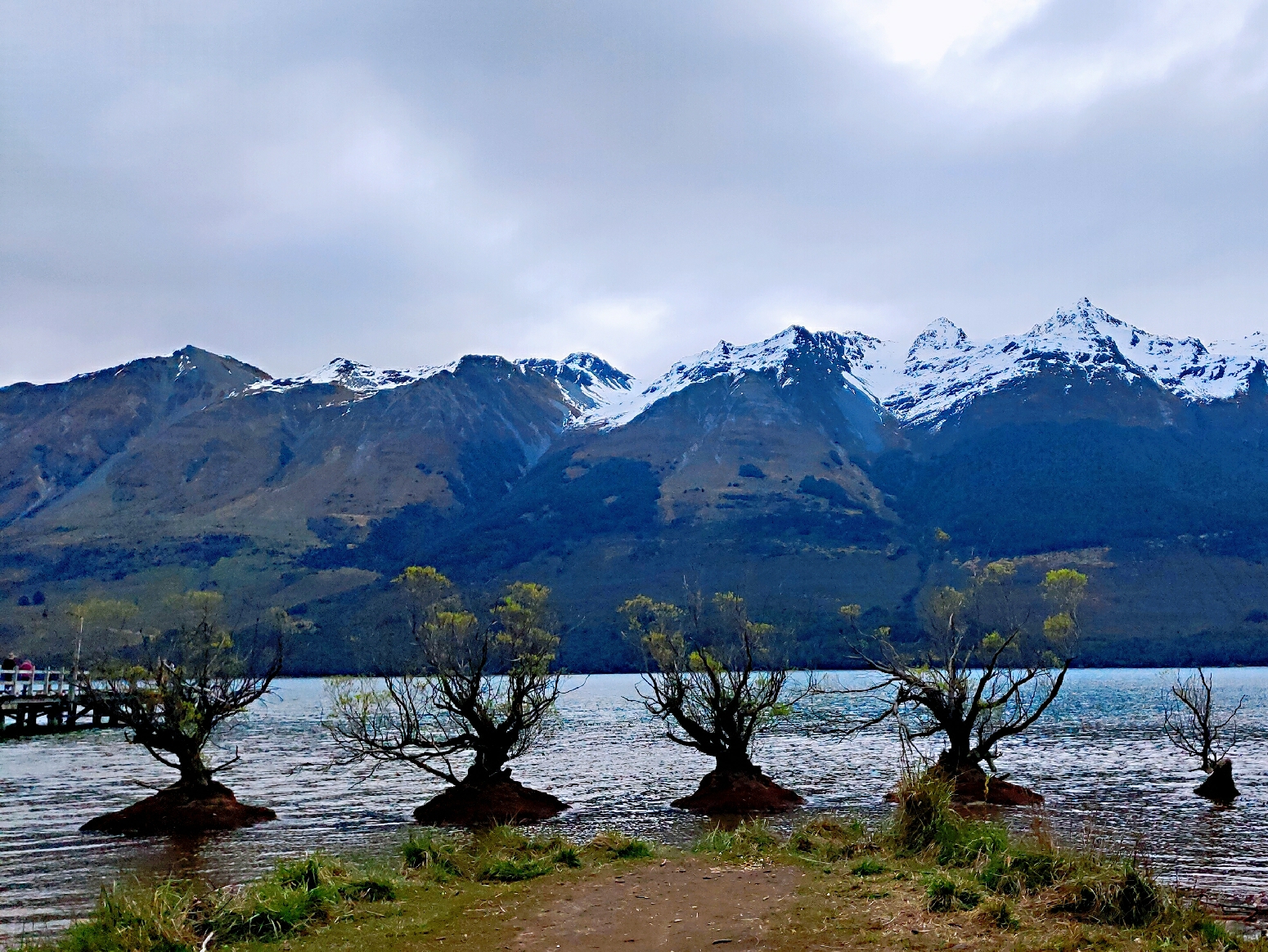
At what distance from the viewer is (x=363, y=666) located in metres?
172

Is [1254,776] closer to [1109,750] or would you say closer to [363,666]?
[1109,750]

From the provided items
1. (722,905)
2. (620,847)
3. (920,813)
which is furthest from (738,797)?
(722,905)

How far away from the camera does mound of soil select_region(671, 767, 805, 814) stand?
38094mm

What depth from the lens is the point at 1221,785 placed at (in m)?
40.0

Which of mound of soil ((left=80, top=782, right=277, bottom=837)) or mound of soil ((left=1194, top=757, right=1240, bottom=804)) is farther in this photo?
mound of soil ((left=1194, top=757, right=1240, bottom=804))

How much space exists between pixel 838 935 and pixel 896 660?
23.9 meters

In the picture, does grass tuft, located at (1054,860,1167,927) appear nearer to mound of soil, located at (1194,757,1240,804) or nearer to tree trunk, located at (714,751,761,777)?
tree trunk, located at (714,751,761,777)

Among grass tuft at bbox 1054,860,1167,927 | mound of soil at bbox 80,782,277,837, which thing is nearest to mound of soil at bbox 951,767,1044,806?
grass tuft at bbox 1054,860,1167,927

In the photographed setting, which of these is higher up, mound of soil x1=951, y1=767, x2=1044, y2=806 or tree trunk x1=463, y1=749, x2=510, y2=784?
tree trunk x1=463, y1=749, x2=510, y2=784

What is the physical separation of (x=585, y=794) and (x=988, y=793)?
1640 cm

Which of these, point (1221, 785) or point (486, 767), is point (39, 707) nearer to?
point (486, 767)

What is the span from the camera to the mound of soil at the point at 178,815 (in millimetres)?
35094

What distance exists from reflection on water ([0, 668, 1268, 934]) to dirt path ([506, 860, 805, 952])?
10.2 meters

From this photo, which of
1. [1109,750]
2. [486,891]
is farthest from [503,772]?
[1109,750]
